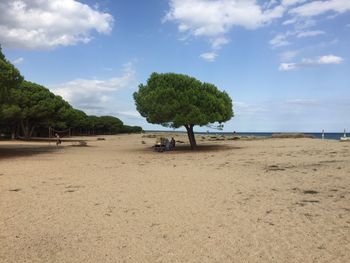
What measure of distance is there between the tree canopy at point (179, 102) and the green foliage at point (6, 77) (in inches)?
402

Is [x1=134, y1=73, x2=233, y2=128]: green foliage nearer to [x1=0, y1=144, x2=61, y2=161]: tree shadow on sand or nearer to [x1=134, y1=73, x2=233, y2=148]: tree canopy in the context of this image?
[x1=134, y1=73, x2=233, y2=148]: tree canopy

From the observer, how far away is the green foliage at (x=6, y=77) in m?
25.8

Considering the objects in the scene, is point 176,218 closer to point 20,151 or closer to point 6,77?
point 6,77

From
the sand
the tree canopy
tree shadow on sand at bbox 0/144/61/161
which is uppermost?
the tree canopy

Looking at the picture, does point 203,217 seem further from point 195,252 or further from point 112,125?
point 112,125

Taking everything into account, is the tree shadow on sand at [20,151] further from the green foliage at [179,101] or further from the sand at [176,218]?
the sand at [176,218]

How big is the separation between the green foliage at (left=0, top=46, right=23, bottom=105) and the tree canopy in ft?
33.5

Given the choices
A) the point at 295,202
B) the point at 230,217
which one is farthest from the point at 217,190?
the point at 230,217

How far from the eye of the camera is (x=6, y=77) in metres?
25.8

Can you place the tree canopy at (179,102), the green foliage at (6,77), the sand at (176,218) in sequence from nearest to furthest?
the sand at (176,218)
the green foliage at (6,77)
the tree canopy at (179,102)

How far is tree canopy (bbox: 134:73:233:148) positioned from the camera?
108 ft

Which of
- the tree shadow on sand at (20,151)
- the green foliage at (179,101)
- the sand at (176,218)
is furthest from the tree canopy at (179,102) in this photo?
the sand at (176,218)

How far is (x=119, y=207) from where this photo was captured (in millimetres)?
10305

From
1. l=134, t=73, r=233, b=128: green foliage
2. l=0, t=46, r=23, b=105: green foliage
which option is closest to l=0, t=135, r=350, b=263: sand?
l=0, t=46, r=23, b=105: green foliage
